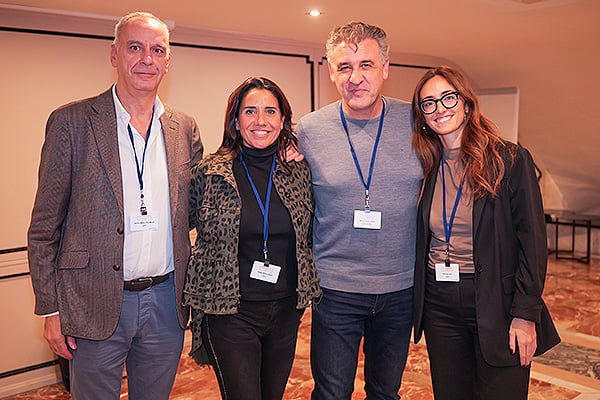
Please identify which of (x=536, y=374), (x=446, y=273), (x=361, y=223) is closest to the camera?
(x=446, y=273)

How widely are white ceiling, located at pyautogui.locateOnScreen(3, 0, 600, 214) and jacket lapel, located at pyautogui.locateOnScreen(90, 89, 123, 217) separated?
1.58m

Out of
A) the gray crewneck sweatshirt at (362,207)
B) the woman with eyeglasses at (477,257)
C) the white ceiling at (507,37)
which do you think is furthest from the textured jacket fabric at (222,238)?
the white ceiling at (507,37)

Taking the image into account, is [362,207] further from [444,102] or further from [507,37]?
[507,37]

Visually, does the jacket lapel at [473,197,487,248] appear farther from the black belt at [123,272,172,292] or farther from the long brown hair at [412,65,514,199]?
the black belt at [123,272,172,292]

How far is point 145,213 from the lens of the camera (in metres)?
1.95

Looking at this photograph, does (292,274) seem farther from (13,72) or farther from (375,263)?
(13,72)

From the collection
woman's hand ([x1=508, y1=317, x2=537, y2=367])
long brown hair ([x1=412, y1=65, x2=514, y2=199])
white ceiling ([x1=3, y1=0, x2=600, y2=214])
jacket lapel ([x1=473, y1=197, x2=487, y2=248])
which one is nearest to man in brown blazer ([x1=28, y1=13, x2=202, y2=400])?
long brown hair ([x1=412, y1=65, x2=514, y2=199])

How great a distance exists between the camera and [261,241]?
6.55 feet

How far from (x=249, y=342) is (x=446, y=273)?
2.40ft

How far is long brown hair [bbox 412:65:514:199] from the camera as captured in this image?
1.94m

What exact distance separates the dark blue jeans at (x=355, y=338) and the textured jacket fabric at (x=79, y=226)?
31.0 inches

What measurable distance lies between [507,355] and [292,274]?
79cm

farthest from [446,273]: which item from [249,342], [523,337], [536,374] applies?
[536,374]

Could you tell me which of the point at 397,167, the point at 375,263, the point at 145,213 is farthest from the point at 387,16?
the point at 145,213
